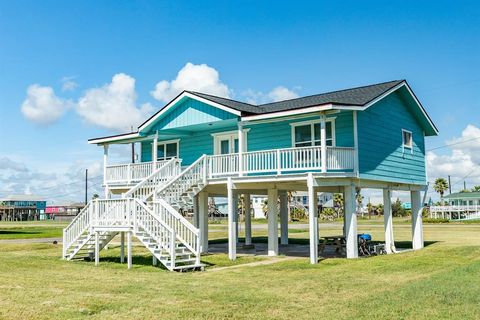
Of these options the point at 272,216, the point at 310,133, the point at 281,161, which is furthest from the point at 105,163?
the point at 310,133

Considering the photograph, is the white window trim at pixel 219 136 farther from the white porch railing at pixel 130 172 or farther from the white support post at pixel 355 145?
the white support post at pixel 355 145

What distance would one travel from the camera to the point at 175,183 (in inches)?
830

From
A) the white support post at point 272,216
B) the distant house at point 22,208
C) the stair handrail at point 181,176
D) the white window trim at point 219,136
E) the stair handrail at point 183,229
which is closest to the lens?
the stair handrail at point 183,229

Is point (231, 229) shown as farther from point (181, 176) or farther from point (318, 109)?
A: point (318, 109)

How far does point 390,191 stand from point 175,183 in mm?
10316

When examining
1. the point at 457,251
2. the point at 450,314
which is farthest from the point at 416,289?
the point at 457,251

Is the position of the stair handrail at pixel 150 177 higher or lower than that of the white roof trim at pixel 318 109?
lower

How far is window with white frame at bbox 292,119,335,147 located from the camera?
2166 cm

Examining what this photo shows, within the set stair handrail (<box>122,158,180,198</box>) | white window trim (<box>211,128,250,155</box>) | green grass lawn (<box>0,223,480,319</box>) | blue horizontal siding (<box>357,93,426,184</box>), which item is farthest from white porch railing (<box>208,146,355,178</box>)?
green grass lawn (<box>0,223,480,319</box>)

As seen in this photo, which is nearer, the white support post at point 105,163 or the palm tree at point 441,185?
the white support post at point 105,163

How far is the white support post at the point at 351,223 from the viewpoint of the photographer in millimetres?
20344

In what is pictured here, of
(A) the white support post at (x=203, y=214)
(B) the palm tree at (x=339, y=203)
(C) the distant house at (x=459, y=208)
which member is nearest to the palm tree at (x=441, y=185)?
(C) the distant house at (x=459, y=208)

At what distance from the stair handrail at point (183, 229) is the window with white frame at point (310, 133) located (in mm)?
6789

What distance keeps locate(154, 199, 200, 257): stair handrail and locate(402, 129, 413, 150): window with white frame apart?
40.1 feet
